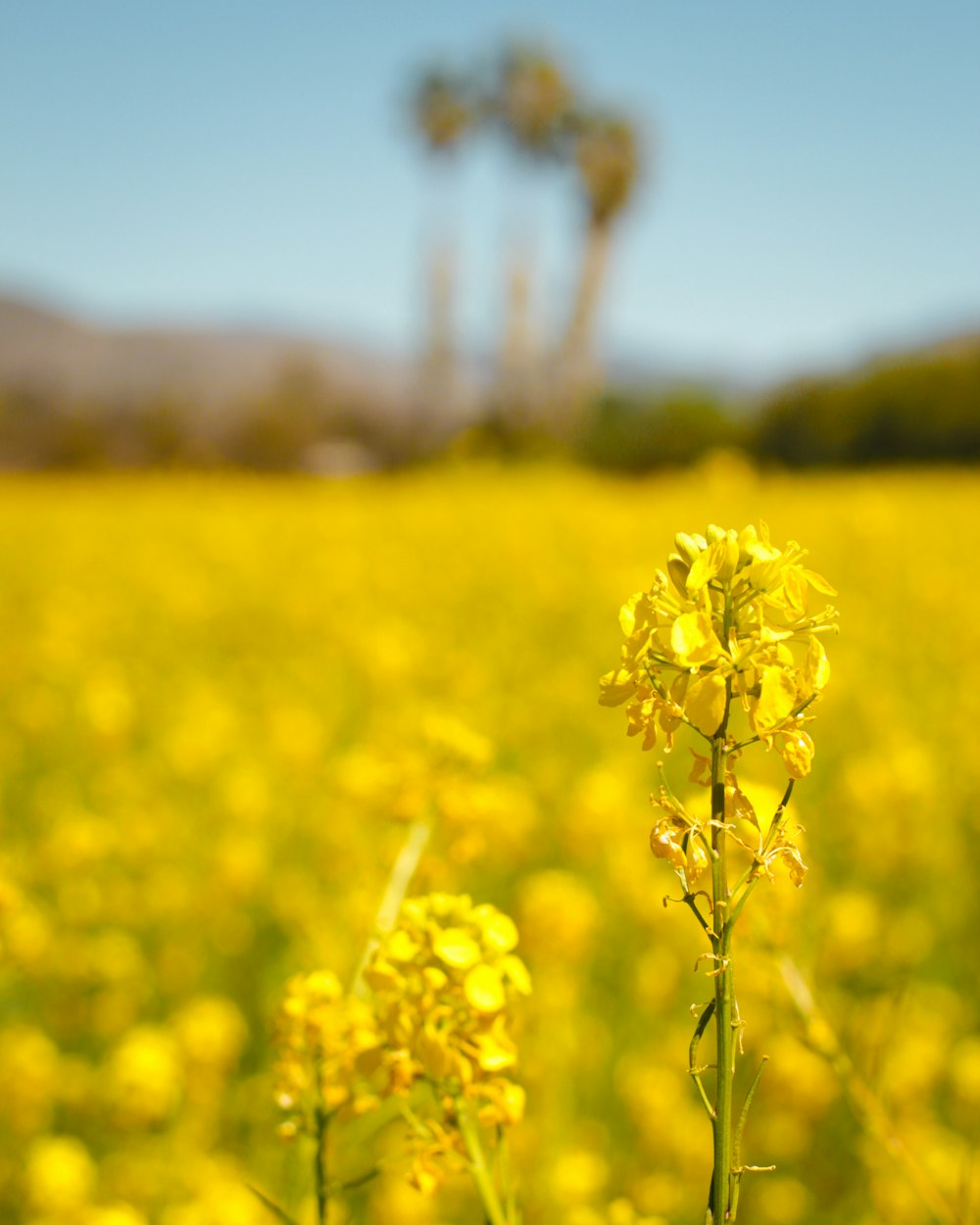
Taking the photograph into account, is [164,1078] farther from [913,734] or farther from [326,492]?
[326,492]

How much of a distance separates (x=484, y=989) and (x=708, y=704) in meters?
0.26

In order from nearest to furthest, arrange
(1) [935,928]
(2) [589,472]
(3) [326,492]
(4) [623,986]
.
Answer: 1. (4) [623,986]
2. (1) [935,928]
3. (3) [326,492]
4. (2) [589,472]

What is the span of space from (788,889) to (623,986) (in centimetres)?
135

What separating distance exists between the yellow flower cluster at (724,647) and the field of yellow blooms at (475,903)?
0.39m

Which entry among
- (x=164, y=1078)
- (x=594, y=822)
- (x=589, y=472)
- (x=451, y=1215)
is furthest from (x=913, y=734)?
(x=589, y=472)

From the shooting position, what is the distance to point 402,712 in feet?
12.2

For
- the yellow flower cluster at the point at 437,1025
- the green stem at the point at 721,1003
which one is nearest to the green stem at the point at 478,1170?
the yellow flower cluster at the point at 437,1025

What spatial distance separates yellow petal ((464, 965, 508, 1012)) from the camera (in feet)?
2.13

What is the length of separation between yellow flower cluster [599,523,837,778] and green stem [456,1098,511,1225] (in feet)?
1.04

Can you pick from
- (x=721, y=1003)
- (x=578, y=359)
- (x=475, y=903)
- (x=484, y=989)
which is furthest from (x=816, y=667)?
(x=578, y=359)

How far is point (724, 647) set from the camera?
0.52 metres

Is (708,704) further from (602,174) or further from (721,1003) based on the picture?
(602,174)

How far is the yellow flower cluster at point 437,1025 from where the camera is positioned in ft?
2.19

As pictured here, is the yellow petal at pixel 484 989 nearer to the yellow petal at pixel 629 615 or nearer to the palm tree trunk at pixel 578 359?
the yellow petal at pixel 629 615
